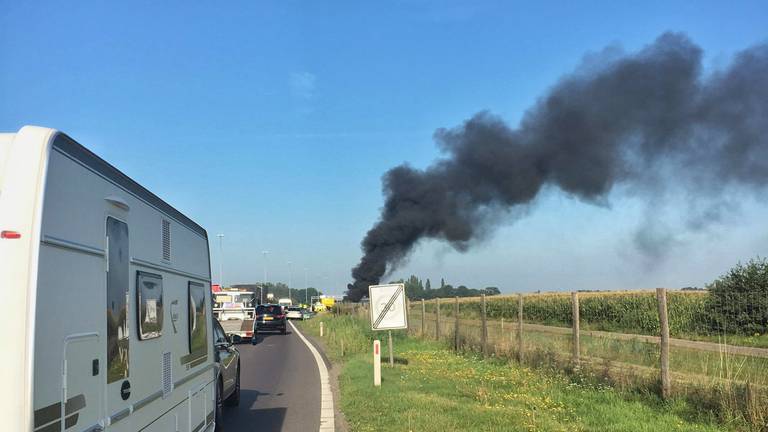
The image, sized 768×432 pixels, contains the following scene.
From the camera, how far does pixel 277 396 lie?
1241 centimetres

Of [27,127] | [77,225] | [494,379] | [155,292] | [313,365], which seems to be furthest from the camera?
[313,365]

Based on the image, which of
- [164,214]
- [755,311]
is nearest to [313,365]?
[755,311]

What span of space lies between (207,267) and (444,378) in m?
6.45

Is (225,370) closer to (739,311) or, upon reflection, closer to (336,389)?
(336,389)

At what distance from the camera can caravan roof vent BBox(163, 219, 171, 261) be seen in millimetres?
5680

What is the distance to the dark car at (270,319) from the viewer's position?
35031 millimetres

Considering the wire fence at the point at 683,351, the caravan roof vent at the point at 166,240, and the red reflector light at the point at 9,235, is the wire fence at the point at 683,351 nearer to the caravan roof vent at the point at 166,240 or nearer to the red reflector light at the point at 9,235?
the caravan roof vent at the point at 166,240

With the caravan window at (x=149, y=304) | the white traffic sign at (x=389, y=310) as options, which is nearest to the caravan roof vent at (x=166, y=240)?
the caravan window at (x=149, y=304)

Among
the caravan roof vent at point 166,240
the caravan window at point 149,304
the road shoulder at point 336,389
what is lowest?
the road shoulder at point 336,389

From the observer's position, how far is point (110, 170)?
4.23 meters

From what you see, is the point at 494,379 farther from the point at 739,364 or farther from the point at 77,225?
the point at 77,225

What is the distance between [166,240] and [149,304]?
96cm

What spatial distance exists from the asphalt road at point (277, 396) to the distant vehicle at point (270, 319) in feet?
45.3

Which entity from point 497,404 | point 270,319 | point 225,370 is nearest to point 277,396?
point 225,370
